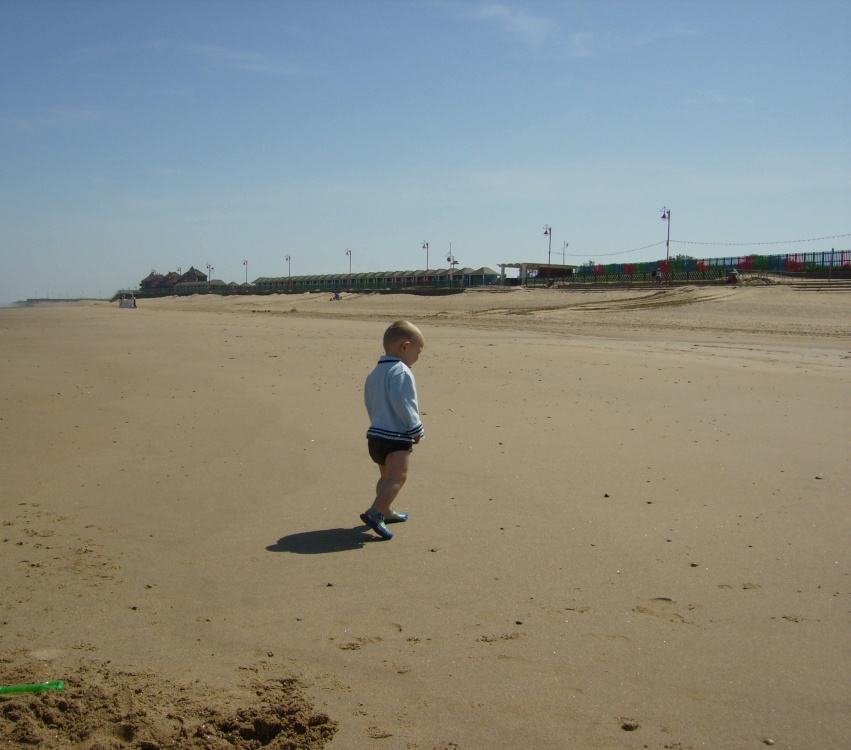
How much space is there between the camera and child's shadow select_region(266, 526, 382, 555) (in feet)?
13.3

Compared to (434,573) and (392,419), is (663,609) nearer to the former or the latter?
(434,573)

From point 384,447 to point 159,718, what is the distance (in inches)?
81.6

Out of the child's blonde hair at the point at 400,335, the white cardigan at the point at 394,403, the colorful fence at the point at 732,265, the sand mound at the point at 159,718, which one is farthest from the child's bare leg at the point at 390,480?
the colorful fence at the point at 732,265

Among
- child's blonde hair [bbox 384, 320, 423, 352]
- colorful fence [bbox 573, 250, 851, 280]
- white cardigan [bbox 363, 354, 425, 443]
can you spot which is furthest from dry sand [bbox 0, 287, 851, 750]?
colorful fence [bbox 573, 250, 851, 280]

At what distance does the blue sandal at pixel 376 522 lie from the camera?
164 inches

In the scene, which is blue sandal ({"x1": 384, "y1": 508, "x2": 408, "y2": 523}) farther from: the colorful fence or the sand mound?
the colorful fence

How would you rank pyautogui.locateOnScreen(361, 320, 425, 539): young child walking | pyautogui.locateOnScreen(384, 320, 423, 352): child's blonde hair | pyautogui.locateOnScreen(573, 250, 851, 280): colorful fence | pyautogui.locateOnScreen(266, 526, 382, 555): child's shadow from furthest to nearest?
pyautogui.locateOnScreen(573, 250, 851, 280): colorful fence < pyautogui.locateOnScreen(384, 320, 423, 352): child's blonde hair < pyautogui.locateOnScreen(361, 320, 425, 539): young child walking < pyautogui.locateOnScreen(266, 526, 382, 555): child's shadow

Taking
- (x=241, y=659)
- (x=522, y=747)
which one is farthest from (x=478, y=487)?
(x=522, y=747)

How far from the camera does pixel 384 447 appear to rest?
4391 mm

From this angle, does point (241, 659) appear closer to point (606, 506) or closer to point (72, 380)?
point (606, 506)

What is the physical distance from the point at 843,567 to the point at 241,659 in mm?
2747

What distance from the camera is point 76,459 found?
5.74 m

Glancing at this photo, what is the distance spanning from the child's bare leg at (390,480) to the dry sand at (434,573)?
19cm

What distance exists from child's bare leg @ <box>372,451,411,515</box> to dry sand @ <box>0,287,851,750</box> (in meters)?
0.19
